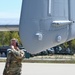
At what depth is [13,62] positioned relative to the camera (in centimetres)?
720

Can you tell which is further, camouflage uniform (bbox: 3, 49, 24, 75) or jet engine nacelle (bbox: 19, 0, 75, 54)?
camouflage uniform (bbox: 3, 49, 24, 75)

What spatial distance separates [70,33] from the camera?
573 cm

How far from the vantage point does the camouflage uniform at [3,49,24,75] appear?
7133mm

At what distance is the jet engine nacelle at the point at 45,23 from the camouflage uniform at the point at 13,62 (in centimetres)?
174

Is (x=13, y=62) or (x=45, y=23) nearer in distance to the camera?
(x=45, y=23)

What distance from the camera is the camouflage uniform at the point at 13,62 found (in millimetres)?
7133

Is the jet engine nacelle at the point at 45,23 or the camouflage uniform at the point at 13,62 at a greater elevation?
the jet engine nacelle at the point at 45,23

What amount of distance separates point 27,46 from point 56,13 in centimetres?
86

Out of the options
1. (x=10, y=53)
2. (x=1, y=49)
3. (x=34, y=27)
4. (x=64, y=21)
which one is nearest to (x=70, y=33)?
(x=64, y=21)

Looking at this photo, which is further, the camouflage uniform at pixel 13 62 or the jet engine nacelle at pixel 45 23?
the camouflage uniform at pixel 13 62

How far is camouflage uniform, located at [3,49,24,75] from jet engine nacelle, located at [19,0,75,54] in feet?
5.72

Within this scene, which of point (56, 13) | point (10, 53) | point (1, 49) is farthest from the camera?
point (1, 49)

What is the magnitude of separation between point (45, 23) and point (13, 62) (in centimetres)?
191

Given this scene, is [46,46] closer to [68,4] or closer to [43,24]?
[43,24]
